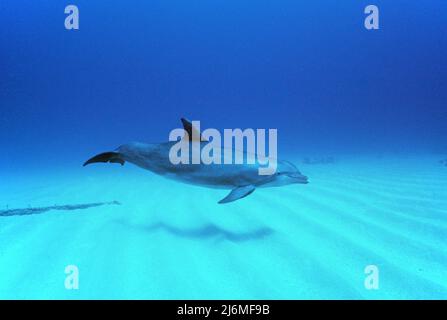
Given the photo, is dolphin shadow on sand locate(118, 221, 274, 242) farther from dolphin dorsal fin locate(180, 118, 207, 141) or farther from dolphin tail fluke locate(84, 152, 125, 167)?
dolphin dorsal fin locate(180, 118, 207, 141)

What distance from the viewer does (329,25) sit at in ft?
195

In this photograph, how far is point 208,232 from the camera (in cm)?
423

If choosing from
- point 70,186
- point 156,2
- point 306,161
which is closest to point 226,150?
point 70,186

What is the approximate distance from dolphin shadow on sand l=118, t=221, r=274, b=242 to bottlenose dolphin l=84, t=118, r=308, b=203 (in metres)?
0.65

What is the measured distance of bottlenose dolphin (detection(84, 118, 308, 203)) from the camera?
4016mm

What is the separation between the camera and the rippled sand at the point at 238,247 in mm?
2689

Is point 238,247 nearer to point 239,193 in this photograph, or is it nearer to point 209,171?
point 239,193

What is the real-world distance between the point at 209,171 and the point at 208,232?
905 mm

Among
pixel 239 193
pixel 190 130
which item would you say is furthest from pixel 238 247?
pixel 190 130

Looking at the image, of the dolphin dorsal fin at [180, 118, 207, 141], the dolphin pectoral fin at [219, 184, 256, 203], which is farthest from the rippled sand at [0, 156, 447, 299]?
the dolphin dorsal fin at [180, 118, 207, 141]

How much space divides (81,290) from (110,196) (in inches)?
182

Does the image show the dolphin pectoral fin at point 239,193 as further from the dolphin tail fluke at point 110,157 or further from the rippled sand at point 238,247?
the dolphin tail fluke at point 110,157

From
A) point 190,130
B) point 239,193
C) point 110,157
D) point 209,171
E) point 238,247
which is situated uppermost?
point 190,130
